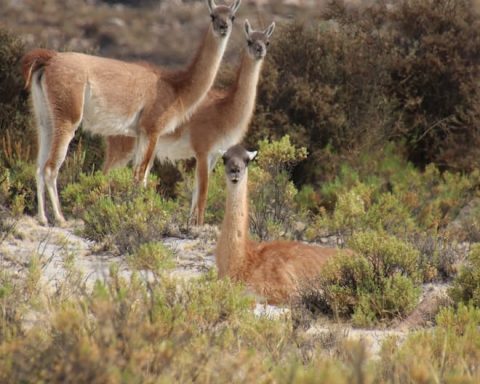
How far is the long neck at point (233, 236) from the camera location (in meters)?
7.68

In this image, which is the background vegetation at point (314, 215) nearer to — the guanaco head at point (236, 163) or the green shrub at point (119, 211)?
the green shrub at point (119, 211)

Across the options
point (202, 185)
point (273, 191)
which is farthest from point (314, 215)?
point (202, 185)

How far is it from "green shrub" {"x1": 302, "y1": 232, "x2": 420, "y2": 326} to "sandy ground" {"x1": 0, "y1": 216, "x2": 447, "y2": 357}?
0.14 metres

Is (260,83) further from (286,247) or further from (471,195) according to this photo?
(286,247)

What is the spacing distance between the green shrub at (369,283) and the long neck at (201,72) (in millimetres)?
3762

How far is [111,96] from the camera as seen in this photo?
10688mm

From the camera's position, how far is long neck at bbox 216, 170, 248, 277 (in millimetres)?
7684

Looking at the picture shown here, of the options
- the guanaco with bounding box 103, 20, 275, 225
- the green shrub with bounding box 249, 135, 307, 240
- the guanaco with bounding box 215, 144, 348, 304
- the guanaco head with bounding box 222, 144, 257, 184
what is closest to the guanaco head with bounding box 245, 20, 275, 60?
the guanaco with bounding box 103, 20, 275, 225

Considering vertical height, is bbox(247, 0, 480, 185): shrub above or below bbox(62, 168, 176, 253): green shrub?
above

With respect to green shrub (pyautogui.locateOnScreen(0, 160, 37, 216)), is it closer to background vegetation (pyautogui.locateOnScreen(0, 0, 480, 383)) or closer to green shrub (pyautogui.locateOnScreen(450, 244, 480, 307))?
background vegetation (pyautogui.locateOnScreen(0, 0, 480, 383))

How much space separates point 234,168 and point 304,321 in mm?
1641

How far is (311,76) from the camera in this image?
45.0 ft

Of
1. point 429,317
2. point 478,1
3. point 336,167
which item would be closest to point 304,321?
point 429,317

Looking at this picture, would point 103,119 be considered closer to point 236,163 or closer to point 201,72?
point 201,72
